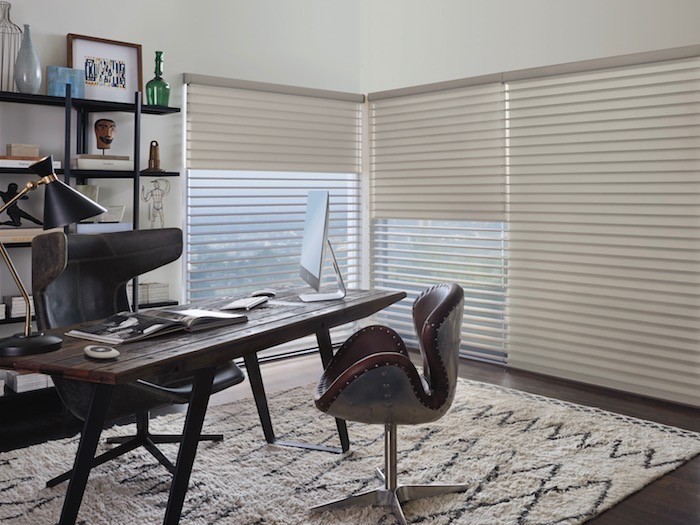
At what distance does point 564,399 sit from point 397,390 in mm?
2050

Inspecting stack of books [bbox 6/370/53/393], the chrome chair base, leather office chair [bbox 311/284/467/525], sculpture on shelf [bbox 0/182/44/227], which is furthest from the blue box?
the chrome chair base

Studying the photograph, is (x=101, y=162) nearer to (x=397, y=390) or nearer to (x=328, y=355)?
(x=328, y=355)

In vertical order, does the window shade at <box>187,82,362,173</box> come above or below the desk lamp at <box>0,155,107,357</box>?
above

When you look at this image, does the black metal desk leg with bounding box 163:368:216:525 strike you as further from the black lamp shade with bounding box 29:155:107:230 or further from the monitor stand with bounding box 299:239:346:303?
the monitor stand with bounding box 299:239:346:303

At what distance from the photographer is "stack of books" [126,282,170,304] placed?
454cm

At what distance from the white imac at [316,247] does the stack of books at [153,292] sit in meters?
1.39

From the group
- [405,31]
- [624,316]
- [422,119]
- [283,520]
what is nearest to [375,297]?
[283,520]

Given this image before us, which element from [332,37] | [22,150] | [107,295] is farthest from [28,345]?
[332,37]

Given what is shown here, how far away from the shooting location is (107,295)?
341 cm

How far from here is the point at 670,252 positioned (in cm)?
419

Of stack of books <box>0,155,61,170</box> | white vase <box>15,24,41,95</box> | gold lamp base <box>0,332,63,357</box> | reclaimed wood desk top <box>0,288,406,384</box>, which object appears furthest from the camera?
white vase <box>15,24,41,95</box>

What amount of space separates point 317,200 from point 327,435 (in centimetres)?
115

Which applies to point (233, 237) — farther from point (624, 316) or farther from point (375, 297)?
point (624, 316)

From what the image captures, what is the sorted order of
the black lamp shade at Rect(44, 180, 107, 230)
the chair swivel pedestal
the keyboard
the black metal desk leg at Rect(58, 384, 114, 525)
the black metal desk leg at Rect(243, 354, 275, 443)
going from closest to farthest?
the black metal desk leg at Rect(58, 384, 114, 525)
the black lamp shade at Rect(44, 180, 107, 230)
the chair swivel pedestal
the keyboard
the black metal desk leg at Rect(243, 354, 275, 443)
